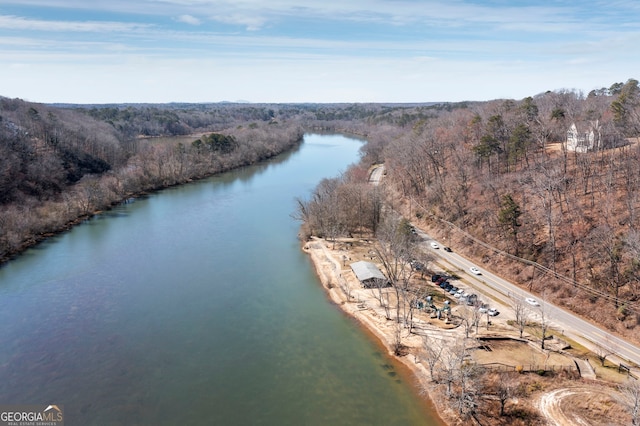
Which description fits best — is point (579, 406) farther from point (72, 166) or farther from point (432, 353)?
point (72, 166)

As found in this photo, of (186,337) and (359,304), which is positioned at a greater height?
(359,304)

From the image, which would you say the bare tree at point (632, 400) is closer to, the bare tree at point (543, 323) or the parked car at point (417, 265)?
the bare tree at point (543, 323)

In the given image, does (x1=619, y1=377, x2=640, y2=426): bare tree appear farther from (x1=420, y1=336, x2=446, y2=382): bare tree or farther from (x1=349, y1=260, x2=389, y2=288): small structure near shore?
(x1=349, y1=260, x2=389, y2=288): small structure near shore

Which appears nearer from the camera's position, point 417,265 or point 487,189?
point 417,265

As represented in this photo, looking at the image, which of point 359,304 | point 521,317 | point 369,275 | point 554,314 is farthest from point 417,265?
point 554,314

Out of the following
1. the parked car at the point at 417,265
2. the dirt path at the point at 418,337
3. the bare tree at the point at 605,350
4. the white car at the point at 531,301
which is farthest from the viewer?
the parked car at the point at 417,265

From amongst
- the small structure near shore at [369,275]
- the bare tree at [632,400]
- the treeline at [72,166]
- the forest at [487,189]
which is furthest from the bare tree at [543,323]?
the treeline at [72,166]
